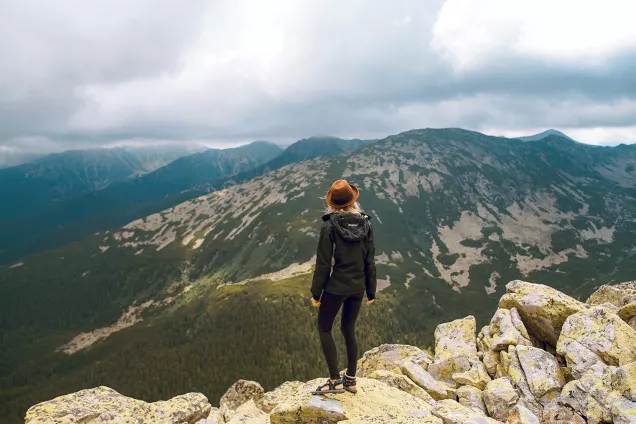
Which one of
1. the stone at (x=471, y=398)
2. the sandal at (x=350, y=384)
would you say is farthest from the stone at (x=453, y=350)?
the sandal at (x=350, y=384)

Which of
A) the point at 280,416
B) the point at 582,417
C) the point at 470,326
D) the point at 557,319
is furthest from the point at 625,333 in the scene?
the point at 280,416

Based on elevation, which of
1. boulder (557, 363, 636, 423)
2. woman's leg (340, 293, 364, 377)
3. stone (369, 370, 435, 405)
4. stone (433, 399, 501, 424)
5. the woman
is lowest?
stone (369, 370, 435, 405)

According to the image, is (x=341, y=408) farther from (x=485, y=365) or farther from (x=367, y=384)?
(x=485, y=365)

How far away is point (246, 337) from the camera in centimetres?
19525

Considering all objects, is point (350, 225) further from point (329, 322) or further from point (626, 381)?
point (626, 381)

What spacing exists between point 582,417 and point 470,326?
40.1 feet

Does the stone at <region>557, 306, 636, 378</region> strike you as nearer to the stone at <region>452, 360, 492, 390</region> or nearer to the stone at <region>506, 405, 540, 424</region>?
the stone at <region>506, 405, 540, 424</region>

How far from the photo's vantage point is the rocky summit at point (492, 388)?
1407 cm

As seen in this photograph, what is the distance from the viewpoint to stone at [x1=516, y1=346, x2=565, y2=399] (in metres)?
18.2

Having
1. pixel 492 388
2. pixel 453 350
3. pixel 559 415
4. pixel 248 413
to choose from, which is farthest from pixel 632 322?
pixel 248 413

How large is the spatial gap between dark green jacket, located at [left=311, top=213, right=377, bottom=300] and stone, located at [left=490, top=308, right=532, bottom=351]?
14.3 m

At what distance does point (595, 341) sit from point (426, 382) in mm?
9032

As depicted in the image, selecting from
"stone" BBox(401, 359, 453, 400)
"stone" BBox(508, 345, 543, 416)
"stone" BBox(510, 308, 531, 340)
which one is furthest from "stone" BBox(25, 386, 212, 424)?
"stone" BBox(510, 308, 531, 340)

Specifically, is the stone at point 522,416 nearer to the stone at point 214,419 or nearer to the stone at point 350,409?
the stone at point 350,409
